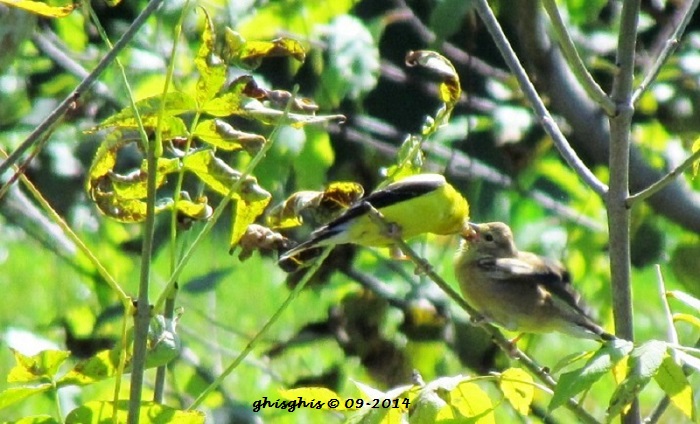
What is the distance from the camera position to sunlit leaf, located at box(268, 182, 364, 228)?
5.02ft

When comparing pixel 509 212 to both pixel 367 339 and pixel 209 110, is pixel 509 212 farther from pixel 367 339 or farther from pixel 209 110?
pixel 209 110

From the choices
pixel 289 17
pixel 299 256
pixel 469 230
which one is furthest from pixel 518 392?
pixel 289 17

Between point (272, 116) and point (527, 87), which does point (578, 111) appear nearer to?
→ point (527, 87)

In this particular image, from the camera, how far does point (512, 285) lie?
4.01 meters

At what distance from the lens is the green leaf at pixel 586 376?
132 centimetres

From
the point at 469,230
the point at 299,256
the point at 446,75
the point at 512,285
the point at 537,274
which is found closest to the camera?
the point at 446,75

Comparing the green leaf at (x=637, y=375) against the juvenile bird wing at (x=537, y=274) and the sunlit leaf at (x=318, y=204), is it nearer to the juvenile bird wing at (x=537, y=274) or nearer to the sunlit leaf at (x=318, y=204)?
the sunlit leaf at (x=318, y=204)

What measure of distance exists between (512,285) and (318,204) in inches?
100

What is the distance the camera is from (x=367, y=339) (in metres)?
3.69

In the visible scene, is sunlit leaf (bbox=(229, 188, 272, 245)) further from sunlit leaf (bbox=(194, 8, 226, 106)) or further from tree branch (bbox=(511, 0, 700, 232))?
tree branch (bbox=(511, 0, 700, 232))

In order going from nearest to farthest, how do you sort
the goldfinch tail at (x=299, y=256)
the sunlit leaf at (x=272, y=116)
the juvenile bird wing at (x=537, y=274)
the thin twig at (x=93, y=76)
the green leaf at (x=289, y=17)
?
1. the thin twig at (x=93, y=76)
2. the sunlit leaf at (x=272, y=116)
3. the goldfinch tail at (x=299, y=256)
4. the green leaf at (x=289, y=17)
5. the juvenile bird wing at (x=537, y=274)

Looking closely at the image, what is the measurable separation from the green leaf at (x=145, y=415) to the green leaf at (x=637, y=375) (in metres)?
0.45

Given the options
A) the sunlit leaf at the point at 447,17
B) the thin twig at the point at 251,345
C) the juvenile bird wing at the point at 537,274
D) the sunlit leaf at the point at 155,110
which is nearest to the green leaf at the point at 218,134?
the sunlit leaf at the point at 155,110

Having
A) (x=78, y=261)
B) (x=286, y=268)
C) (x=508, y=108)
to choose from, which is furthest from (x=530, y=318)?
(x=286, y=268)
